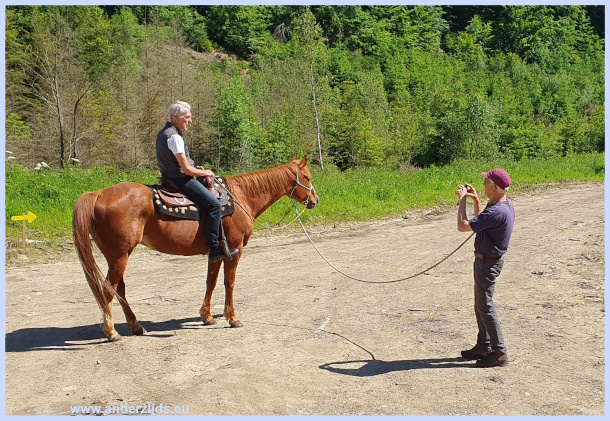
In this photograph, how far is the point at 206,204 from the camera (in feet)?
25.4

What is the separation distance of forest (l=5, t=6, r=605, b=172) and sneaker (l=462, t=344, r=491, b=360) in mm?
22229

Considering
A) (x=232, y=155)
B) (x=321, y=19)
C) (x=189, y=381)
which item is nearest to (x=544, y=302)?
(x=189, y=381)

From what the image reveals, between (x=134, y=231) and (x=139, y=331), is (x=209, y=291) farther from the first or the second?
(x=134, y=231)

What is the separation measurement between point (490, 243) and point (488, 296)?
1.81 ft

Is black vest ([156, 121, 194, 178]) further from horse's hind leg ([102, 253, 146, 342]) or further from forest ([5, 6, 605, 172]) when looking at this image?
forest ([5, 6, 605, 172])

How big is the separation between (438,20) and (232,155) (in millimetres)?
52494

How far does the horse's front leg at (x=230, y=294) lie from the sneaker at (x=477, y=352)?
9.55 feet

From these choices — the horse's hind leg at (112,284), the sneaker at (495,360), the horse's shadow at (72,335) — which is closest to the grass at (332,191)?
the horse's shadow at (72,335)

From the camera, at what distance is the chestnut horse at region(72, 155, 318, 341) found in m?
7.28

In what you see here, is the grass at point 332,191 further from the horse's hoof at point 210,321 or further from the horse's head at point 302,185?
the horse's hoof at point 210,321

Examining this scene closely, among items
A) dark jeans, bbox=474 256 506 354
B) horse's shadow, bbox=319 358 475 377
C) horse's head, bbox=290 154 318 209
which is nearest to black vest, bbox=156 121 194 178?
horse's head, bbox=290 154 318 209

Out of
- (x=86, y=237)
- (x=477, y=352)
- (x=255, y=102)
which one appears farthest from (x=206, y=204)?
(x=255, y=102)

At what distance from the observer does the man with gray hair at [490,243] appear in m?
6.36

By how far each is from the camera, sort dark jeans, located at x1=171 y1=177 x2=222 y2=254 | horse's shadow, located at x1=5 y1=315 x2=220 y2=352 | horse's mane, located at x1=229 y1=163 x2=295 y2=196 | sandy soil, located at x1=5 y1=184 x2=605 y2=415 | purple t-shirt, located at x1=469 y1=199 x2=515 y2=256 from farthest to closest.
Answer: horse's mane, located at x1=229 y1=163 x2=295 y2=196, dark jeans, located at x1=171 y1=177 x2=222 y2=254, horse's shadow, located at x1=5 y1=315 x2=220 y2=352, purple t-shirt, located at x1=469 y1=199 x2=515 y2=256, sandy soil, located at x1=5 y1=184 x2=605 y2=415
